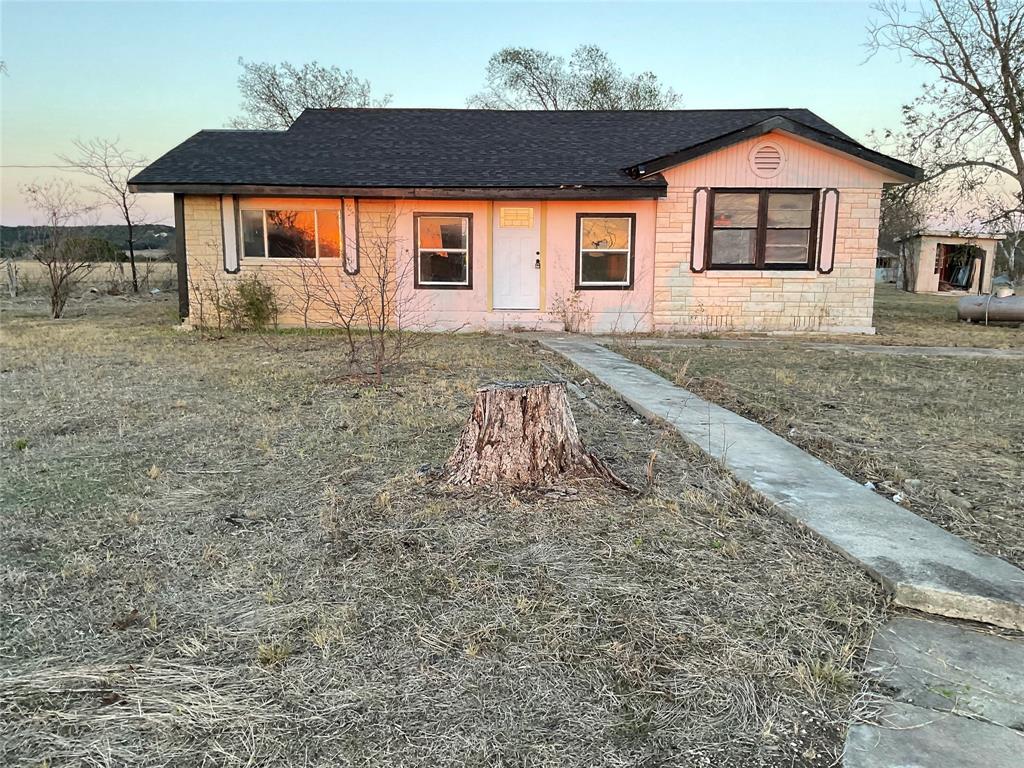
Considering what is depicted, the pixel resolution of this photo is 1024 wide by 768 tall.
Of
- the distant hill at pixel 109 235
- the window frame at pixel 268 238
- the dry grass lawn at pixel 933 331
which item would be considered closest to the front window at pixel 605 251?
the dry grass lawn at pixel 933 331

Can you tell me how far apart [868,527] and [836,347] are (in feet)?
27.5

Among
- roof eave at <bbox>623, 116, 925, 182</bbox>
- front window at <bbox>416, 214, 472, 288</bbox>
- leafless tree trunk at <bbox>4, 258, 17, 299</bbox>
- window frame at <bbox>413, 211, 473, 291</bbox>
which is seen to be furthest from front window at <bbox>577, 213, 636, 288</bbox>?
leafless tree trunk at <bbox>4, 258, 17, 299</bbox>

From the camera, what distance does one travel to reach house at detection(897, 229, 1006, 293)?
91.1 ft

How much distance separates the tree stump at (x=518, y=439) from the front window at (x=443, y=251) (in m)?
8.96

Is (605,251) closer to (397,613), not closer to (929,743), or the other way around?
(397,613)

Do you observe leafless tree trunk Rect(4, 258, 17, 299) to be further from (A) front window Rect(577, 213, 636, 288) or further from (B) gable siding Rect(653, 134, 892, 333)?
(B) gable siding Rect(653, 134, 892, 333)

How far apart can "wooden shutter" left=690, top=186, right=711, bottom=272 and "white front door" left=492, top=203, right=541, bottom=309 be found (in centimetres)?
291

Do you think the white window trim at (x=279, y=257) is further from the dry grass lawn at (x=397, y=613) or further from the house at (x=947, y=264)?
the house at (x=947, y=264)

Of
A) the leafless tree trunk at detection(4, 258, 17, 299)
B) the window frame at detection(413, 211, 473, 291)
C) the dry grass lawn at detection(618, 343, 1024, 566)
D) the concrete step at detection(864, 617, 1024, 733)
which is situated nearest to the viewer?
the concrete step at detection(864, 617, 1024, 733)

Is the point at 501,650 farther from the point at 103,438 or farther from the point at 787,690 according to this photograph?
the point at 103,438

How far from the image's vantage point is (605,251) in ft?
41.7

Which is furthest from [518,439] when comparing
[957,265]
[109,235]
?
[957,265]

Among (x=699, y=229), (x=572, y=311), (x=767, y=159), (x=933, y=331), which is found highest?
(x=767, y=159)

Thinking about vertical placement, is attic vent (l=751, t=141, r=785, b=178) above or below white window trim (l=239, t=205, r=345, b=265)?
above
